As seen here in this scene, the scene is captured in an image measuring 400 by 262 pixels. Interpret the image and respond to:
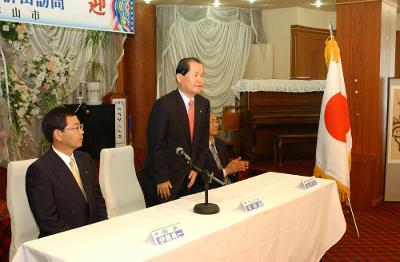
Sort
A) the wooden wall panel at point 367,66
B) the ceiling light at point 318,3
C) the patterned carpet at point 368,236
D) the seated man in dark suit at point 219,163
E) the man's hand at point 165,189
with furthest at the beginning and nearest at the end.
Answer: the ceiling light at point 318,3 < the wooden wall panel at point 367,66 < the patterned carpet at point 368,236 < the seated man in dark suit at point 219,163 < the man's hand at point 165,189

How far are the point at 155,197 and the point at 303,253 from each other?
95 centimetres

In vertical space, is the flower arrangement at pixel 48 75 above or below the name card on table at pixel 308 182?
above

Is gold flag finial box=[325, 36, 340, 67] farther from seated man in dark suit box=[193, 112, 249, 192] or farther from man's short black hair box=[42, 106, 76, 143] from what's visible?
man's short black hair box=[42, 106, 76, 143]

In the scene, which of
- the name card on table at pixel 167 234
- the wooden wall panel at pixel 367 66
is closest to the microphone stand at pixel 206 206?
the name card on table at pixel 167 234

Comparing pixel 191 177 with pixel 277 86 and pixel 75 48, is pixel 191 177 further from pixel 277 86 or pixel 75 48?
pixel 277 86

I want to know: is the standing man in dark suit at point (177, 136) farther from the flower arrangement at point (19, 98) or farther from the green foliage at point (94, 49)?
the green foliage at point (94, 49)

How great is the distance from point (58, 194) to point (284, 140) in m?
5.11

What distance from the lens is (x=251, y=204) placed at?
7.58 ft

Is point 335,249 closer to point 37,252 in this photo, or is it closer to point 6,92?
point 37,252

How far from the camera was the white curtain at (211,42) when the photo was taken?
7902 millimetres

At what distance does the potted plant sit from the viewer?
6.52 m

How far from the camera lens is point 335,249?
12.5 ft

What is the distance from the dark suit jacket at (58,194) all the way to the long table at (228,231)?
0.30 metres

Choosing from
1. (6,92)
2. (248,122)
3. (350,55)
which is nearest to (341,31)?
(350,55)
